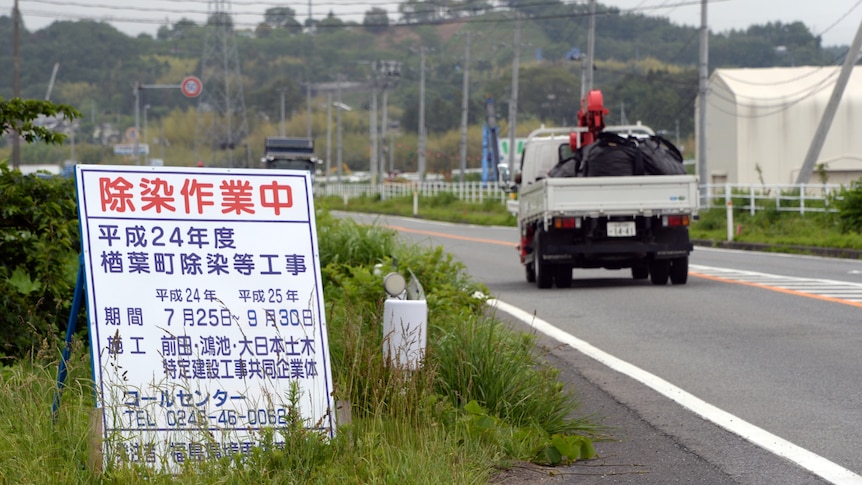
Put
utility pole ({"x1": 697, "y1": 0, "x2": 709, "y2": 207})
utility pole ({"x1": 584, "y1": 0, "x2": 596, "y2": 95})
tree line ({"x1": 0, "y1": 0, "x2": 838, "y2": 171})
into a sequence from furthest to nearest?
tree line ({"x1": 0, "y1": 0, "x2": 838, "y2": 171}) → utility pole ({"x1": 584, "y1": 0, "x2": 596, "y2": 95}) → utility pole ({"x1": 697, "y1": 0, "x2": 709, "y2": 207})

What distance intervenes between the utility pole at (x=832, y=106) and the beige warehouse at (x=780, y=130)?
26.4m

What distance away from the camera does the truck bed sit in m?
16.6

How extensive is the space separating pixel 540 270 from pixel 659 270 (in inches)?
66.6

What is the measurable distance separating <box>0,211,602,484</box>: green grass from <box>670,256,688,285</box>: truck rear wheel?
28.9 feet

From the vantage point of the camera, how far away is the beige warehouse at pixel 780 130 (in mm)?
57781

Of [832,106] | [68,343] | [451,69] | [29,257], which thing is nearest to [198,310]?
[68,343]

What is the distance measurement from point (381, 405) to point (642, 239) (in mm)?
11111

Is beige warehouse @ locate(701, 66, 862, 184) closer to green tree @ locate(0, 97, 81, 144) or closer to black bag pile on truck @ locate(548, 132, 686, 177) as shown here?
black bag pile on truck @ locate(548, 132, 686, 177)

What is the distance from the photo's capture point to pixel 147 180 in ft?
18.5

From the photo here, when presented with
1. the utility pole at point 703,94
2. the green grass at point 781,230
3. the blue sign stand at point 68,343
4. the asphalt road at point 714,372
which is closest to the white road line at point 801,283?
the asphalt road at point 714,372

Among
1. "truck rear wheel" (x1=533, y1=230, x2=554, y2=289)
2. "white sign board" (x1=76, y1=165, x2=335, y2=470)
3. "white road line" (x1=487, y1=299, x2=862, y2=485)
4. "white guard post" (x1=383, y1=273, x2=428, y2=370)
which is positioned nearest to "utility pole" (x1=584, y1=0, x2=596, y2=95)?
"truck rear wheel" (x1=533, y1=230, x2=554, y2=289)

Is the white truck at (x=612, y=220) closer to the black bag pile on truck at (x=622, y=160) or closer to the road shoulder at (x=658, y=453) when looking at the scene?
the black bag pile on truck at (x=622, y=160)

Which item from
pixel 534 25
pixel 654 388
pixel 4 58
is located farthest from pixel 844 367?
pixel 534 25

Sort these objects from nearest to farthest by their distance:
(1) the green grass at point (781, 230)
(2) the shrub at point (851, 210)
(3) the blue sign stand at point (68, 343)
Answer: (3) the blue sign stand at point (68, 343)
(1) the green grass at point (781, 230)
(2) the shrub at point (851, 210)
